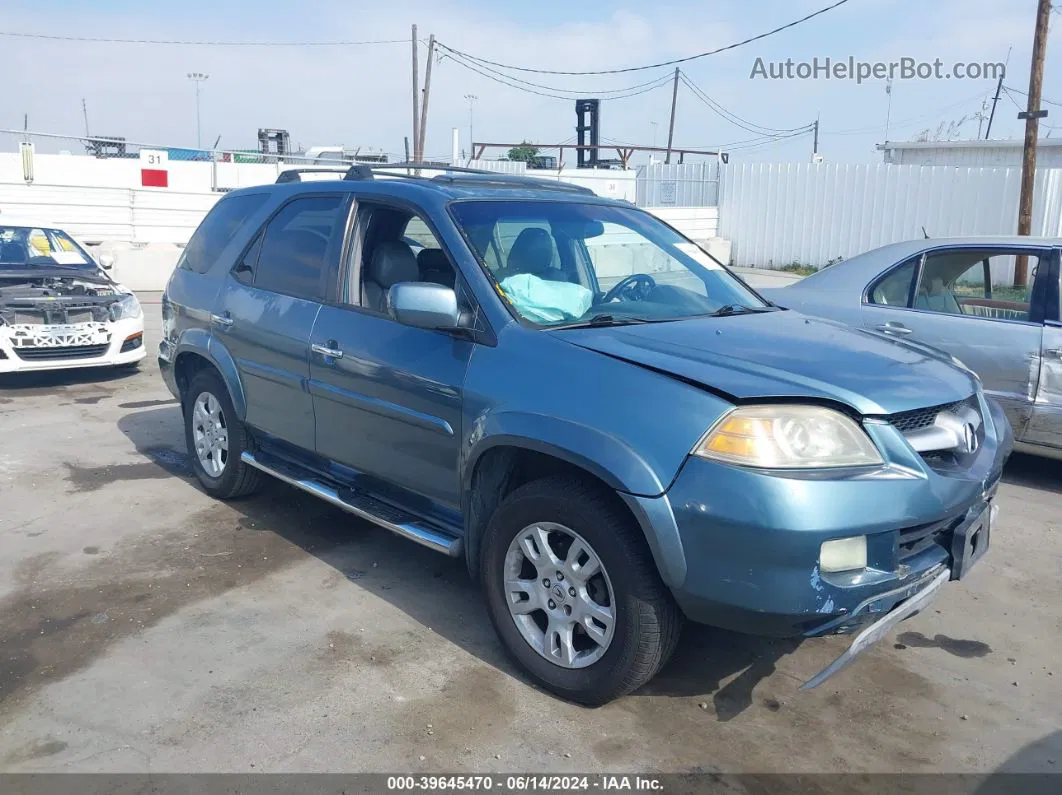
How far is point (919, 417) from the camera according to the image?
3.22m

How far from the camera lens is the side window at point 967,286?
20.6 feet

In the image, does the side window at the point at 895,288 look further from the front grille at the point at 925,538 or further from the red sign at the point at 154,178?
the red sign at the point at 154,178

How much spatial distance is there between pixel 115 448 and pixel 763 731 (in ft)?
17.2

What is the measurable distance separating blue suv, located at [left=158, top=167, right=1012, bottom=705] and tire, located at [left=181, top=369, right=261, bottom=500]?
18 centimetres

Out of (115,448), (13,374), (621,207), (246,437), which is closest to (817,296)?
(621,207)

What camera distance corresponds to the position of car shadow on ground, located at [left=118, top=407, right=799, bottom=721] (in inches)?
143

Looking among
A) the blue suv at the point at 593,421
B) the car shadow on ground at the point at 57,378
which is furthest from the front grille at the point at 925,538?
the car shadow on ground at the point at 57,378

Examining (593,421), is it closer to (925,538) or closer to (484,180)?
(925,538)

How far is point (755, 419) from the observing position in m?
2.95

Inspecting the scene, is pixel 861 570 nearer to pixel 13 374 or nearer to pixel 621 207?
pixel 621 207

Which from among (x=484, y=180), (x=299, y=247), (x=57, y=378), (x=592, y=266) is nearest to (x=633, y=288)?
(x=592, y=266)

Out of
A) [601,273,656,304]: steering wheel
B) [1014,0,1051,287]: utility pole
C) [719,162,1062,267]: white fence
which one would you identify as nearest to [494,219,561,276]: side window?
[601,273,656,304]: steering wheel

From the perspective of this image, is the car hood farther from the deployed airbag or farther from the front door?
the front door

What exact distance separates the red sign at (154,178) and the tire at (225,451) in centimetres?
2047
